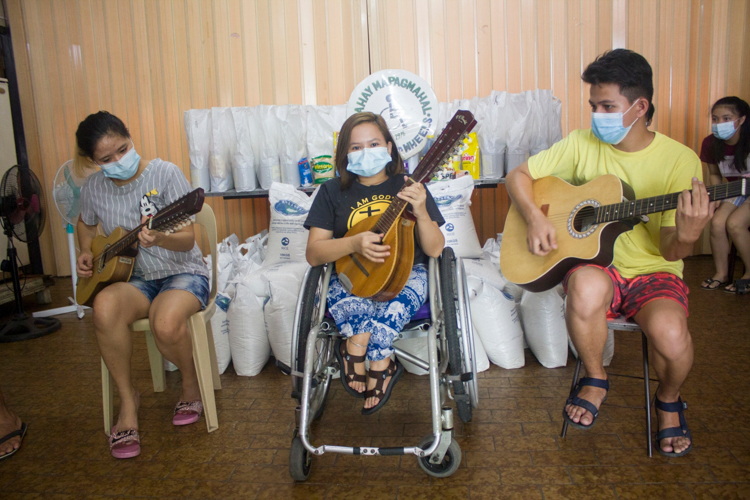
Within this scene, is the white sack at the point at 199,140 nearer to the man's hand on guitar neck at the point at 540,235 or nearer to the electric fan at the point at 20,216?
the electric fan at the point at 20,216

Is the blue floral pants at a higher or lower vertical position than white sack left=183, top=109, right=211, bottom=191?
lower

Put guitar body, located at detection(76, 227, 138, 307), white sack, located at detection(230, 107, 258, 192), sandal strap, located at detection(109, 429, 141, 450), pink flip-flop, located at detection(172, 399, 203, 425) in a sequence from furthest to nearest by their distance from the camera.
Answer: white sack, located at detection(230, 107, 258, 192)
pink flip-flop, located at detection(172, 399, 203, 425)
guitar body, located at detection(76, 227, 138, 307)
sandal strap, located at detection(109, 429, 141, 450)

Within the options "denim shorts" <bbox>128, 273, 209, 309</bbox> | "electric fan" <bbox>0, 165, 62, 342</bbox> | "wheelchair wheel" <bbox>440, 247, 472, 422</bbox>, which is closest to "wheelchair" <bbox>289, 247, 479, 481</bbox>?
"wheelchair wheel" <bbox>440, 247, 472, 422</bbox>

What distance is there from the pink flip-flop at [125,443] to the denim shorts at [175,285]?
1.66ft

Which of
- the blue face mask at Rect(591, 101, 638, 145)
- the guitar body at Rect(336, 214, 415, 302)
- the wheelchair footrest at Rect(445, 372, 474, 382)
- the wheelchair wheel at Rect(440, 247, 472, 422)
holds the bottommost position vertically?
the wheelchair footrest at Rect(445, 372, 474, 382)

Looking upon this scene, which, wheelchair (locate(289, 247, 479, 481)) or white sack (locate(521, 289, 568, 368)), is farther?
white sack (locate(521, 289, 568, 368))

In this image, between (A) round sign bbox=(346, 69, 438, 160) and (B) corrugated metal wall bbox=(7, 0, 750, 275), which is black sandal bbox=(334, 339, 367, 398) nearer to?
(A) round sign bbox=(346, 69, 438, 160)

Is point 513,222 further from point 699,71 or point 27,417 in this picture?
point 699,71

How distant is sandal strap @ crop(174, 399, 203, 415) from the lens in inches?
87.9

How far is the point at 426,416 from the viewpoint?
2.17 metres

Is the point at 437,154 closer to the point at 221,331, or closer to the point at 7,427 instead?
the point at 221,331

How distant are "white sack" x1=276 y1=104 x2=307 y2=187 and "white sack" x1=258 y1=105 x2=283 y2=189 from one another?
0.03 meters

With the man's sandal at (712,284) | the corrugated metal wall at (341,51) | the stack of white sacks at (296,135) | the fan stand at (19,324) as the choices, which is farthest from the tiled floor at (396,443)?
the corrugated metal wall at (341,51)

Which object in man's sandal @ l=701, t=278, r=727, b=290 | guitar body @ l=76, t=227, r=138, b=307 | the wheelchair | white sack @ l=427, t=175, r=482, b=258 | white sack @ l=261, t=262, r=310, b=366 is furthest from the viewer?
man's sandal @ l=701, t=278, r=727, b=290
